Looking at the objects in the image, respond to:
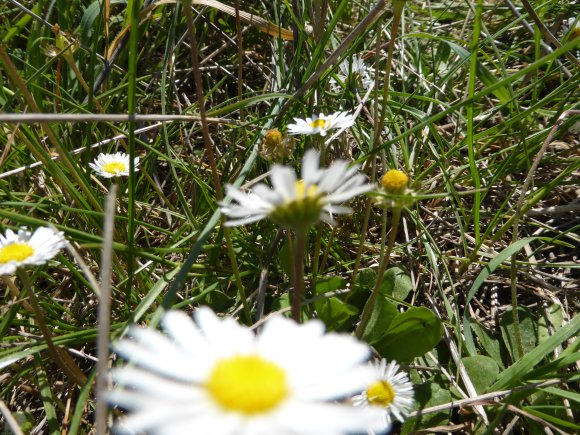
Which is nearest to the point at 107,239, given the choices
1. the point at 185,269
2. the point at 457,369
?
the point at 185,269

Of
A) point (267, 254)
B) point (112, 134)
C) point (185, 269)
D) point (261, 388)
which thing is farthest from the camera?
point (112, 134)

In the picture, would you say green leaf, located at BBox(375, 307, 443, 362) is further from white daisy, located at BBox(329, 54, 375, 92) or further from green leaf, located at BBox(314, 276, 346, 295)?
white daisy, located at BBox(329, 54, 375, 92)

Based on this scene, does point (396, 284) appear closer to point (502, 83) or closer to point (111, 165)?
point (502, 83)

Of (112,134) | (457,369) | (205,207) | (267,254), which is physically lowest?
(457,369)

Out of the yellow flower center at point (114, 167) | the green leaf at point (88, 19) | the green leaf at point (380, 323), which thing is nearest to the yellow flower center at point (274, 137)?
the green leaf at point (380, 323)

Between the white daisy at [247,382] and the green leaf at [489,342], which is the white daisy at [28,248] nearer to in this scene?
the white daisy at [247,382]

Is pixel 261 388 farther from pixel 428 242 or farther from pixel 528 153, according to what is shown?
pixel 528 153
